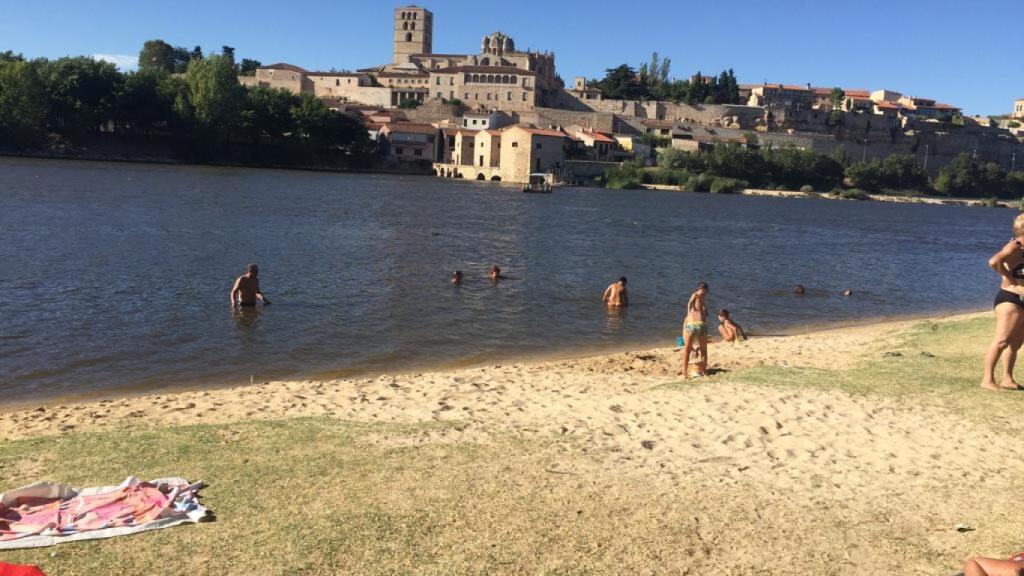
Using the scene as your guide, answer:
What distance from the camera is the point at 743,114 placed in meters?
126

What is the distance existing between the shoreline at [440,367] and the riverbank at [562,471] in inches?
45.9

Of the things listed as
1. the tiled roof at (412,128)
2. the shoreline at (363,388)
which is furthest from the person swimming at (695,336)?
the tiled roof at (412,128)

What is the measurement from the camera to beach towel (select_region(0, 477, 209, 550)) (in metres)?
5.37

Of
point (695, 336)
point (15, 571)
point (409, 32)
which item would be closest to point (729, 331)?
point (695, 336)

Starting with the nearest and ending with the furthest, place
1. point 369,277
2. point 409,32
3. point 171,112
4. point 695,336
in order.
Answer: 1. point 695,336
2. point 369,277
3. point 171,112
4. point 409,32

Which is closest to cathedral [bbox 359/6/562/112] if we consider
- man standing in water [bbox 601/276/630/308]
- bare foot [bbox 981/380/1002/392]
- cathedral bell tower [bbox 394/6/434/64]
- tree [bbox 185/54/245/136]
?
cathedral bell tower [bbox 394/6/434/64]

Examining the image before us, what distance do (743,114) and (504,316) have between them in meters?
116

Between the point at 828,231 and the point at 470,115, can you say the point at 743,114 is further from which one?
the point at 828,231

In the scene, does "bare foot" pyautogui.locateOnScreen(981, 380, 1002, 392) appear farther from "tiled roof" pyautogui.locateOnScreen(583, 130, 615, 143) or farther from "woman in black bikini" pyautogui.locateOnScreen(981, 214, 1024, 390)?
"tiled roof" pyautogui.locateOnScreen(583, 130, 615, 143)

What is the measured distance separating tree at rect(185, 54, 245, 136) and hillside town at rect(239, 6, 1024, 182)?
21.7 m

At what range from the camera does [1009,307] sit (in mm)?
9016

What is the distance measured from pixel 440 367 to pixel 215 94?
81881mm

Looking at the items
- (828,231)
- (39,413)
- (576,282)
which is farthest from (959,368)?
(828,231)

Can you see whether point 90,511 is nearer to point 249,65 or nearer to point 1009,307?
point 1009,307
